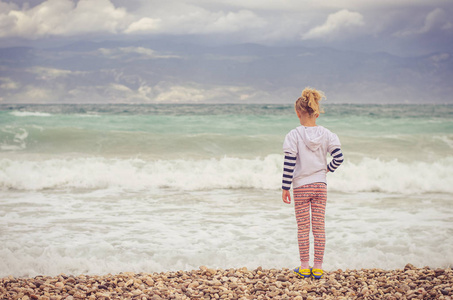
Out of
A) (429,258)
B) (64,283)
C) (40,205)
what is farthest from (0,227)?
(429,258)

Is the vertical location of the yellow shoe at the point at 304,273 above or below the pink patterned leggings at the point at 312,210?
below

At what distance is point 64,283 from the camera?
12.2 feet

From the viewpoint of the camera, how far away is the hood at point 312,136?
12.5 feet

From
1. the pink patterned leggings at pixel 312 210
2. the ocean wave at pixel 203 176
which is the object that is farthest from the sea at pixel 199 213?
the pink patterned leggings at pixel 312 210

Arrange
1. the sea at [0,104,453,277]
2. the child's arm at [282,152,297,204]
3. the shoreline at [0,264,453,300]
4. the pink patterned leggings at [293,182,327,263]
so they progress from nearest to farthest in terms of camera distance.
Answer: the shoreline at [0,264,453,300], the child's arm at [282,152,297,204], the pink patterned leggings at [293,182,327,263], the sea at [0,104,453,277]

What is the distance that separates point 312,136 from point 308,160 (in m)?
0.21

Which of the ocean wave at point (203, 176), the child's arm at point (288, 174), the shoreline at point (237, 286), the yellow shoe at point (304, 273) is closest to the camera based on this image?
the shoreline at point (237, 286)

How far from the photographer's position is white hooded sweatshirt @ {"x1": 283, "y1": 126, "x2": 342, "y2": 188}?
3.83 metres

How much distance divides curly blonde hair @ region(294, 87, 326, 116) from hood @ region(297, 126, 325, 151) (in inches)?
5.8

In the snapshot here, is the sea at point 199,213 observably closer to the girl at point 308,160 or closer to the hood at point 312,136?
the girl at point 308,160

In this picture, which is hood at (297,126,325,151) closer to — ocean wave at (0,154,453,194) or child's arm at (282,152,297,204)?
child's arm at (282,152,297,204)

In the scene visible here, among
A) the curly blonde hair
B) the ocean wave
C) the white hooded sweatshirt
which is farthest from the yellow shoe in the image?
the ocean wave

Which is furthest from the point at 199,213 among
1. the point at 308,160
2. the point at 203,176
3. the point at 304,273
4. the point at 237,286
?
the point at 308,160

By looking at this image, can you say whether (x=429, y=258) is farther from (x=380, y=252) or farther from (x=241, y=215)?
(x=241, y=215)
